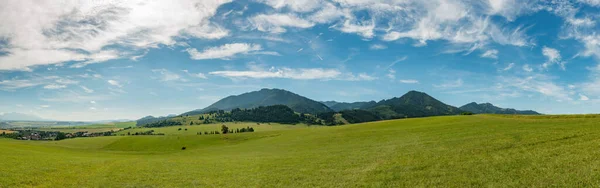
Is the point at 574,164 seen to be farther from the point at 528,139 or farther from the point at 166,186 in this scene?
the point at 166,186

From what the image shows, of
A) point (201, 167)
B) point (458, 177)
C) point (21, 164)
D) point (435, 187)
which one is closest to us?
point (435, 187)

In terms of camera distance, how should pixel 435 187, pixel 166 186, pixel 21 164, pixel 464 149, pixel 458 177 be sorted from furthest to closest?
pixel 21 164 → pixel 464 149 → pixel 166 186 → pixel 458 177 → pixel 435 187

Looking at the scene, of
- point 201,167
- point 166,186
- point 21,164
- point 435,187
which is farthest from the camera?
point 201,167

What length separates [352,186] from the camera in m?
22.4

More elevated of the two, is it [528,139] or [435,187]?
[528,139]

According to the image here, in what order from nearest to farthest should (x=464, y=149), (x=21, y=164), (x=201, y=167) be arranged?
(x=464, y=149)
(x=21, y=164)
(x=201, y=167)

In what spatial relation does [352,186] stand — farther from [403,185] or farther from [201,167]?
[201,167]

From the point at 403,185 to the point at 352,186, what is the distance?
3.52 meters

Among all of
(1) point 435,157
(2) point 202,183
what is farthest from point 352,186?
(2) point 202,183

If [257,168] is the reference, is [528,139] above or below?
above

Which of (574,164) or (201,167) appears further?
(201,167)

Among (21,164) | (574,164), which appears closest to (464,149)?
(574,164)

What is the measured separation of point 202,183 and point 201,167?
1003cm

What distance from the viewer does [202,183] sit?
91.0 ft
